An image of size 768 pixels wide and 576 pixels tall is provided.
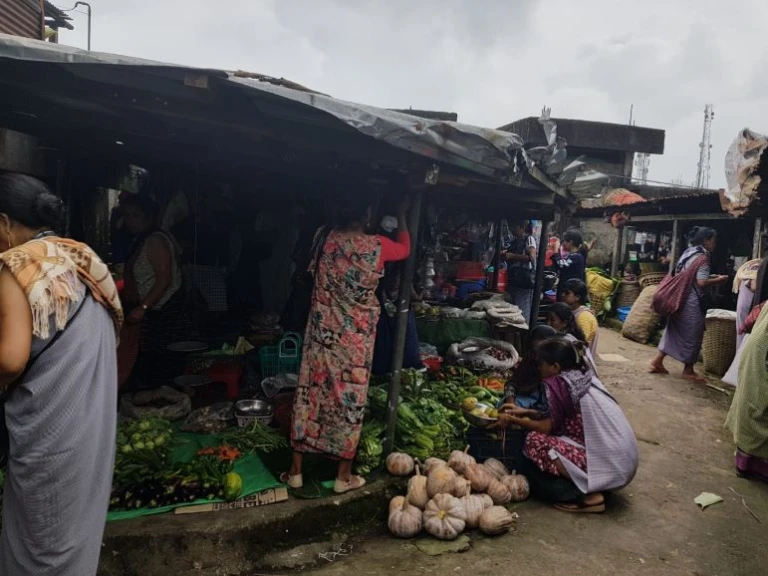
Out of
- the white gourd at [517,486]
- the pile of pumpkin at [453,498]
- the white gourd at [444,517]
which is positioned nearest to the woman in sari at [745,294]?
the white gourd at [517,486]

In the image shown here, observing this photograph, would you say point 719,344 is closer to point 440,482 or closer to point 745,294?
point 745,294

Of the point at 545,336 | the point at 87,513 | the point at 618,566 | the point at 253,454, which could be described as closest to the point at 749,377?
the point at 545,336

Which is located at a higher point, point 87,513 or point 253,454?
point 87,513

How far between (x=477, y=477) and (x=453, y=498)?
0.36 metres

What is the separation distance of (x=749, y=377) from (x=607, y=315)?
813cm

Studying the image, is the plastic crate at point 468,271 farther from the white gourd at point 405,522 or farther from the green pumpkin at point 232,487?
the green pumpkin at point 232,487

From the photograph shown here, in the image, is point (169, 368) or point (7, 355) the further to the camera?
point (169, 368)

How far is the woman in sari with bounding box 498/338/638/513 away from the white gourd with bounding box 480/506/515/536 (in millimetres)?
583

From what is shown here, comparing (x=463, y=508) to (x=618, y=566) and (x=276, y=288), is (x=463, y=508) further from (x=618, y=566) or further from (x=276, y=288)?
(x=276, y=288)

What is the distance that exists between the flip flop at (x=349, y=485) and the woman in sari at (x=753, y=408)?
364cm

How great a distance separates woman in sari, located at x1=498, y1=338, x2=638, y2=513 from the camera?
400 centimetres

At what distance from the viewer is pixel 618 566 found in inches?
Result: 134

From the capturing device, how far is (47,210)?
Answer: 2113mm

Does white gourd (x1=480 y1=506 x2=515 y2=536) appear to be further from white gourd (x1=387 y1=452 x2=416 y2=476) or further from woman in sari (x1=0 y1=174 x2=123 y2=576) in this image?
woman in sari (x1=0 y1=174 x2=123 y2=576)
